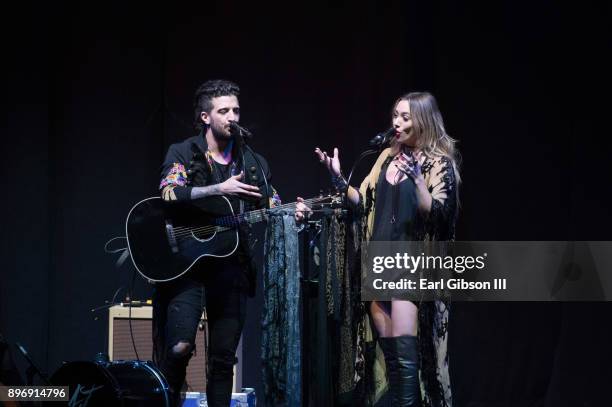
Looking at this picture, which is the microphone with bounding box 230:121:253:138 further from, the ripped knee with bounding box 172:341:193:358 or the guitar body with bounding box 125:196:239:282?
the ripped knee with bounding box 172:341:193:358

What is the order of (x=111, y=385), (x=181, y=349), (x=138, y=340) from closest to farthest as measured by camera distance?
(x=111, y=385), (x=181, y=349), (x=138, y=340)

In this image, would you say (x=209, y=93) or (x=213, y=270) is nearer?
(x=213, y=270)

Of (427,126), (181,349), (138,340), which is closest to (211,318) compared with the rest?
(181,349)

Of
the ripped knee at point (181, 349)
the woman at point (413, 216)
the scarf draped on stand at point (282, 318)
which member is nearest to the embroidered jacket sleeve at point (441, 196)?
the woman at point (413, 216)

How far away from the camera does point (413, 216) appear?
3832 mm

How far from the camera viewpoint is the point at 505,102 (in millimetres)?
5215

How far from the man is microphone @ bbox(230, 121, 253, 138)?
0.07 feet

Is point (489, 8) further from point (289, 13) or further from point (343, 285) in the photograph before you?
point (343, 285)

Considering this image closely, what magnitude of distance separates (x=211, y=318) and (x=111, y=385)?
0.53m

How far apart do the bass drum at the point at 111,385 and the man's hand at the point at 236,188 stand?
86cm

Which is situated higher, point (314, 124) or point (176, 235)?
point (314, 124)

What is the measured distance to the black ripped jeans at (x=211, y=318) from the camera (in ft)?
12.2

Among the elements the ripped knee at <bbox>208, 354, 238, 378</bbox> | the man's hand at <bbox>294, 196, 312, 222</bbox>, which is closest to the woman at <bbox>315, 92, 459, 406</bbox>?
the man's hand at <bbox>294, 196, 312, 222</bbox>

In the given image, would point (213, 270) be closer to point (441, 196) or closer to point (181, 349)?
point (181, 349)
